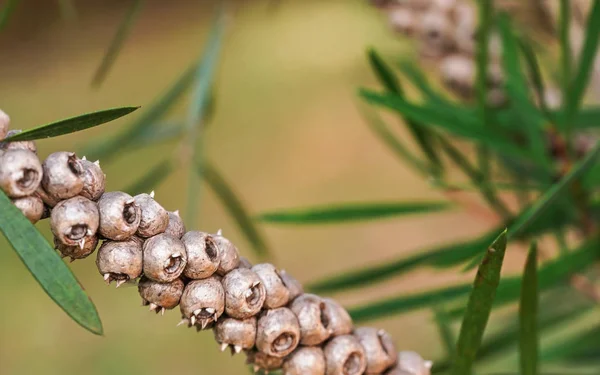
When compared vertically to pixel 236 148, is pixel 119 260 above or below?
above

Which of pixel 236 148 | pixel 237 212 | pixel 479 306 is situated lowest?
pixel 236 148

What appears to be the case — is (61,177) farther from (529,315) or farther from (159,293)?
(529,315)

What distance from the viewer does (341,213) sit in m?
0.36

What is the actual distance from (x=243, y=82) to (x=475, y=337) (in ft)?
5.32

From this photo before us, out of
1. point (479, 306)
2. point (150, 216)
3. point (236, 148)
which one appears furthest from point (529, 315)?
point (236, 148)

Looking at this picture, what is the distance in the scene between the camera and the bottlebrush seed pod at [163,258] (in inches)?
7.6

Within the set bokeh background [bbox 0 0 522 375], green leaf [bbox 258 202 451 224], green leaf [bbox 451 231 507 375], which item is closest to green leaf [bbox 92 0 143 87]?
green leaf [bbox 258 202 451 224]

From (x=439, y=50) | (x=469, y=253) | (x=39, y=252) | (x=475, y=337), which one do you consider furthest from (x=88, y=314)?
(x=439, y=50)

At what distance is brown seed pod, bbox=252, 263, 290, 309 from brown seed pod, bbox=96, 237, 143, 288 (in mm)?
41

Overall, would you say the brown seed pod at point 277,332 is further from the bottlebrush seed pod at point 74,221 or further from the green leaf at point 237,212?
the green leaf at point 237,212

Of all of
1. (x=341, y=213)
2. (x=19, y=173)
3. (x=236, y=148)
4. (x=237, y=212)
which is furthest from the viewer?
(x=236, y=148)

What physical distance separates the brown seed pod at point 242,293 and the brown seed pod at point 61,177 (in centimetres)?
5

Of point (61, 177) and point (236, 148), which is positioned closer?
point (61, 177)

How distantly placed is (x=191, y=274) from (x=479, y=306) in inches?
3.6
